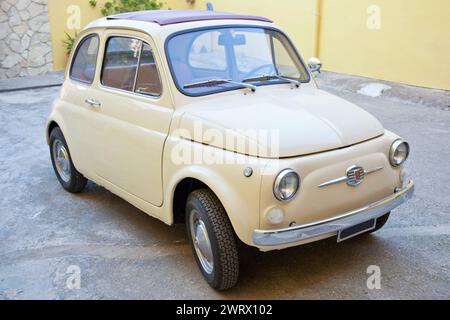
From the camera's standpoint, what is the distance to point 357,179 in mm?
3285

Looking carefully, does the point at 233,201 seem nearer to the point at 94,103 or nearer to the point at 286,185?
the point at 286,185

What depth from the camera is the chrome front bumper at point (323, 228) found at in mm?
3035

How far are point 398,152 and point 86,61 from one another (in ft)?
9.88

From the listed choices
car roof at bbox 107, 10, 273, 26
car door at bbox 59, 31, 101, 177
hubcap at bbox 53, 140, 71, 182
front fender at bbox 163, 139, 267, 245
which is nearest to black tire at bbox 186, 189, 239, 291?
front fender at bbox 163, 139, 267, 245

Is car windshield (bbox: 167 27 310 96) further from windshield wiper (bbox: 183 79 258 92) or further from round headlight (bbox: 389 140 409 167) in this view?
round headlight (bbox: 389 140 409 167)

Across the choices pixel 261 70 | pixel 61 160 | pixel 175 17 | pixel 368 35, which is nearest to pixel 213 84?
pixel 261 70

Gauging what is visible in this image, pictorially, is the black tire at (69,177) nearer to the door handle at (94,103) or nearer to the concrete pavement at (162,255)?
the concrete pavement at (162,255)

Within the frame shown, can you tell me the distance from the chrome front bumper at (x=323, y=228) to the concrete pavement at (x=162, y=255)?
0.49 m

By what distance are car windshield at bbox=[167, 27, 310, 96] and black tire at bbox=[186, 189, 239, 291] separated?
0.91 metres

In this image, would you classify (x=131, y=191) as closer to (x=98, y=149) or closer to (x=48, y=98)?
(x=98, y=149)

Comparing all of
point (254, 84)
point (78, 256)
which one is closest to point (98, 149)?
point (78, 256)

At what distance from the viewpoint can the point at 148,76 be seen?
13.2 ft

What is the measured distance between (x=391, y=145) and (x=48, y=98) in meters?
7.96

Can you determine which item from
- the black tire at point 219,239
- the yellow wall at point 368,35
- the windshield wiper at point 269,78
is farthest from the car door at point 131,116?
the yellow wall at point 368,35
